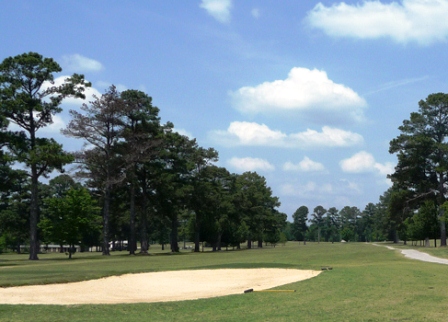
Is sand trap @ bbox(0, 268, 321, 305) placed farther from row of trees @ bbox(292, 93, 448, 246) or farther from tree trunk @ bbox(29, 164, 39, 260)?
row of trees @ bbox(292, 93, 448, 246)

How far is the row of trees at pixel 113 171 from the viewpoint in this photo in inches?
1896

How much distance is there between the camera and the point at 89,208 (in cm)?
5959

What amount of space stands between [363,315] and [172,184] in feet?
187

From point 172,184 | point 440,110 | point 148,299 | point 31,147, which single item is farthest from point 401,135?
point 148,299

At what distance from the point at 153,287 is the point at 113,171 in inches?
1584

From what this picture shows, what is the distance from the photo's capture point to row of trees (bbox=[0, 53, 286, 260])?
48.2 meters

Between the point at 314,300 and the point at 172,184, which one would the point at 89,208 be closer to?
the point at 172,184

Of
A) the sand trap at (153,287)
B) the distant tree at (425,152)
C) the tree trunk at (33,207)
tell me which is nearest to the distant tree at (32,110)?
the tree trunk at (33,207)

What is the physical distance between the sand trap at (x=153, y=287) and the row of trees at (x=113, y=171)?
25.2 metres

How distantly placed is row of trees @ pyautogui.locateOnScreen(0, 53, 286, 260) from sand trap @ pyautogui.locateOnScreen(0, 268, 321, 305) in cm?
2524

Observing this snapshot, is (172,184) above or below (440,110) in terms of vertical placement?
below

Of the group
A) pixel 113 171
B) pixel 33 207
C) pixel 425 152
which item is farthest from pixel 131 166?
pixel 425 152

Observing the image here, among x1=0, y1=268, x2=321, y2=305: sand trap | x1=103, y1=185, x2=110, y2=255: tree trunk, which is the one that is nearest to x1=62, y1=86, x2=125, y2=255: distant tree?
x1=103, y1=185, x2=110, y2=255: tree trunk

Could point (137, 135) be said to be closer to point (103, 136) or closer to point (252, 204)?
point (103, 136)
